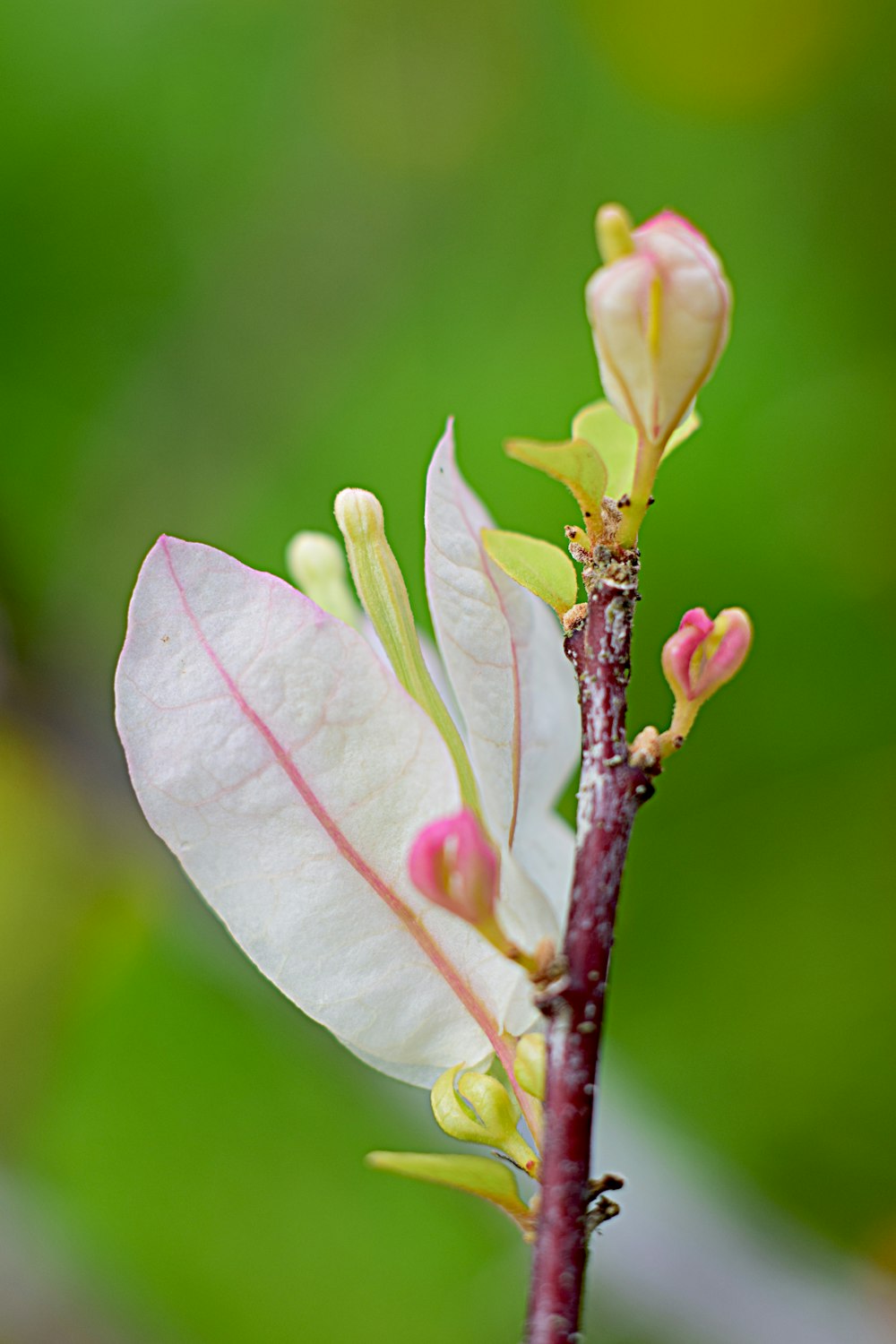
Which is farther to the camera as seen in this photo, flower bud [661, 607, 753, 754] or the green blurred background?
the green blurred background

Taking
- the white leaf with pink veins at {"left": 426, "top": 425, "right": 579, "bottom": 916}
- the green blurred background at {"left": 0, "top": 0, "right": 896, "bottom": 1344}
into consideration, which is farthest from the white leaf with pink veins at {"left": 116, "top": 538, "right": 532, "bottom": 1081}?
the green blurred background at {"left": 0, "top": 0, "right": 896, "bottom": 1344}

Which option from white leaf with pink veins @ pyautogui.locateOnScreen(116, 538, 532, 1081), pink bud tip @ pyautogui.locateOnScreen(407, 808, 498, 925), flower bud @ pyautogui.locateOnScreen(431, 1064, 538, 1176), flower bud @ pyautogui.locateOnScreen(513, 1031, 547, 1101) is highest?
white leaf with pink veins @ pyautogui.locateOnScreen(116, 538, 532, 1081)

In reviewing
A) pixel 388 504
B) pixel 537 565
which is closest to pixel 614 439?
pixel 537 565

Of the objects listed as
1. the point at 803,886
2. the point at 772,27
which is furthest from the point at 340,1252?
the point at 772,27

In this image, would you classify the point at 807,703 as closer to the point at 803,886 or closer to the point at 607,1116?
the point at 803,886

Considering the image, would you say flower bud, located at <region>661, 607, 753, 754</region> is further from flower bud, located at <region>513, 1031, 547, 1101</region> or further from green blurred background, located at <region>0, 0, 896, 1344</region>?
green blurred background, located at <region>0, 0, 896, 1344</region>

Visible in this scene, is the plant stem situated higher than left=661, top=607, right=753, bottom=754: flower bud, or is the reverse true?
left=661, top=607, right=753, bottom=754: flower bud

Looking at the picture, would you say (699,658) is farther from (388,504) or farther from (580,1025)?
(388,504)

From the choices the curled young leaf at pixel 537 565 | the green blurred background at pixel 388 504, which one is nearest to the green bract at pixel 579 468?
the curled young leaf at pixel 537 565
